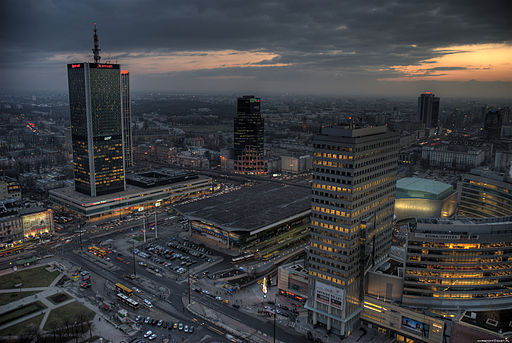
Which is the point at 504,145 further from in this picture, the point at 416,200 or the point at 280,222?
the point at 280,222

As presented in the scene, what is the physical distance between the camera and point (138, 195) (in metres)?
148

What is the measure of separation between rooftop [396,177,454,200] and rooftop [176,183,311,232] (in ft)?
110

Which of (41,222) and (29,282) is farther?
(41,222)

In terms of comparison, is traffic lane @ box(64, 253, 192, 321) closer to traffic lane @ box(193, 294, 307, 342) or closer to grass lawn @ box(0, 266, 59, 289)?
traffic lane @ box(193, 294, 307, 342)

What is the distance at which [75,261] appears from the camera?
104 metres

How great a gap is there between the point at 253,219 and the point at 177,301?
37.3 metres

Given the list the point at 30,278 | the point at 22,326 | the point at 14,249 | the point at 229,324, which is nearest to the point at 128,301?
the point at 22,326

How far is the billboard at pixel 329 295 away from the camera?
71.6 m

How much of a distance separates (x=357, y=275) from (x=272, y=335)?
20.0 m

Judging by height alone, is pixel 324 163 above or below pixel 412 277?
above

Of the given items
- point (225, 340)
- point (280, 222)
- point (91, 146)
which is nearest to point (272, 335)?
point (225, 340)

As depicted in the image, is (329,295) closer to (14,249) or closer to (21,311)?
(21,311)

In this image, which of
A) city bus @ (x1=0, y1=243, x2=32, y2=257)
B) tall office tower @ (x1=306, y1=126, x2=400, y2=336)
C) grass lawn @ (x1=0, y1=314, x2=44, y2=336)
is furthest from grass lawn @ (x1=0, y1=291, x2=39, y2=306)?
tall office tower @ (x1=306, y1=126, x2=400, y2=336)

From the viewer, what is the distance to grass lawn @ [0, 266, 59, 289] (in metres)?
90.2
